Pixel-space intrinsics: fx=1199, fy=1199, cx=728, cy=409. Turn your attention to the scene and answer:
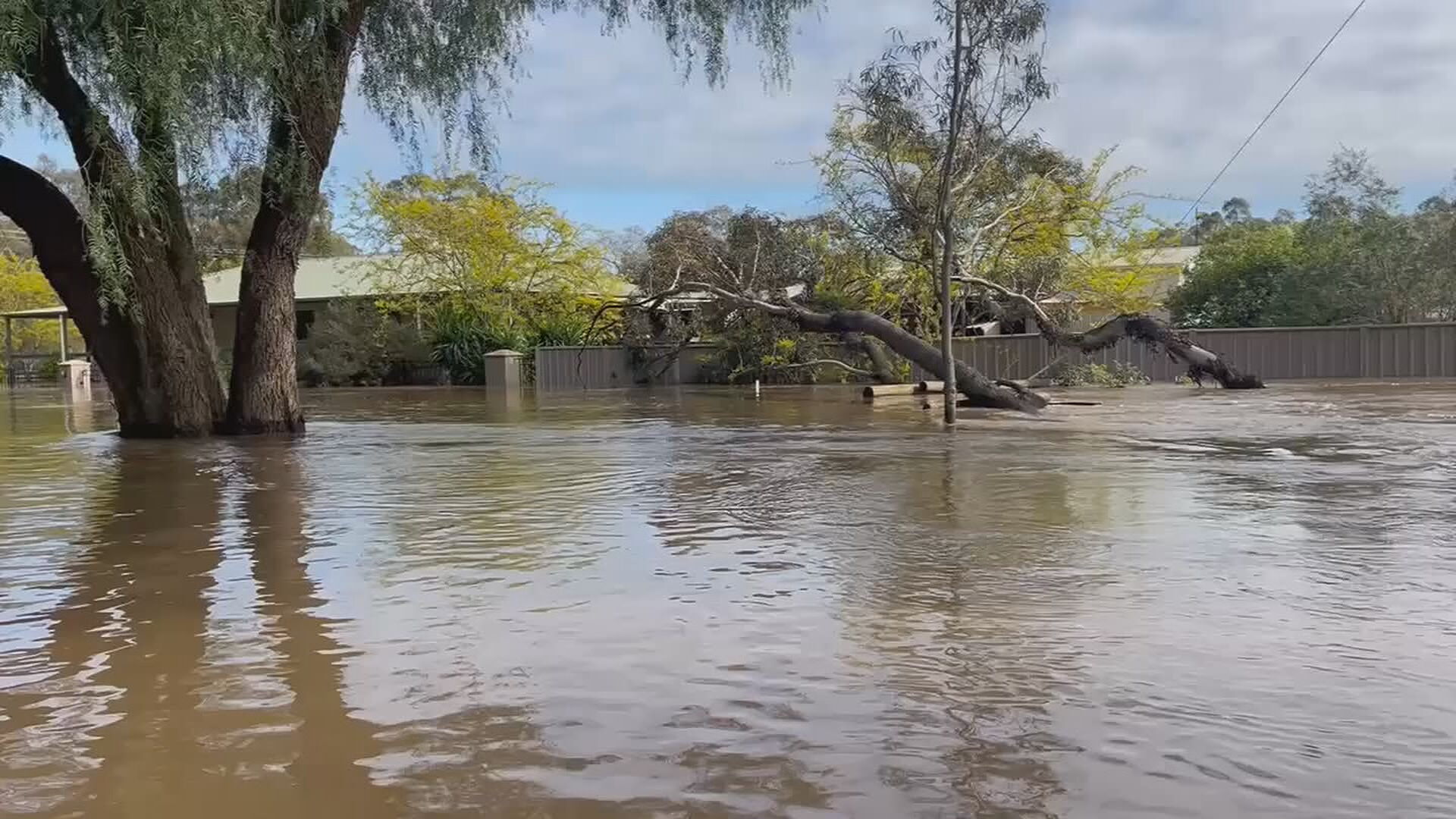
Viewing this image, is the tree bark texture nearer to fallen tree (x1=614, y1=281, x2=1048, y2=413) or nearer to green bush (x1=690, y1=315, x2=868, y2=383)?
fallen tree (x1=614, y1=281, x2=1048, y2=413)

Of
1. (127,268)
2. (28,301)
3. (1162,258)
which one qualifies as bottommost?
(127,268)

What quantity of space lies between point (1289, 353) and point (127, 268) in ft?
88.5

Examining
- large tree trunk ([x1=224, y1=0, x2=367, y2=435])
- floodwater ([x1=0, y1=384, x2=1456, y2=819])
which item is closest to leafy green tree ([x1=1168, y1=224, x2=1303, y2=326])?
floodwater ([x1=0, y1=384, x2=1456, y2=819])

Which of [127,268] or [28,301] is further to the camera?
[28,301]

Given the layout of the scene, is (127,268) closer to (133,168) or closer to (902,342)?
(133,168)

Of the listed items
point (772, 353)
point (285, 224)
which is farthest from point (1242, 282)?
point (285, 224)

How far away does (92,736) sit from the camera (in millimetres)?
3586

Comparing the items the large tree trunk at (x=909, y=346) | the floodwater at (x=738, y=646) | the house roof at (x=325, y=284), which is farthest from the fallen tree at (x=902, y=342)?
the house roof at (x=325, y=284)

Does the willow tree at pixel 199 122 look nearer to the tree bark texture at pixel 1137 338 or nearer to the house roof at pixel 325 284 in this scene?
the tree bark texture at pixel 1137 338

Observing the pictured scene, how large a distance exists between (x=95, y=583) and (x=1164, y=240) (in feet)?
106

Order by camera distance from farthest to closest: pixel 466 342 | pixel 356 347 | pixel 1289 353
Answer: pixel 356 347 → pixel 466 342 → pixel 1289 353

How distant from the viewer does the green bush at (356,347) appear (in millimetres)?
37750

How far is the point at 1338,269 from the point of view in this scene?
1262 inches

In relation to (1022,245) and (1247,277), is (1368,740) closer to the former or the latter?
(1022,245)
